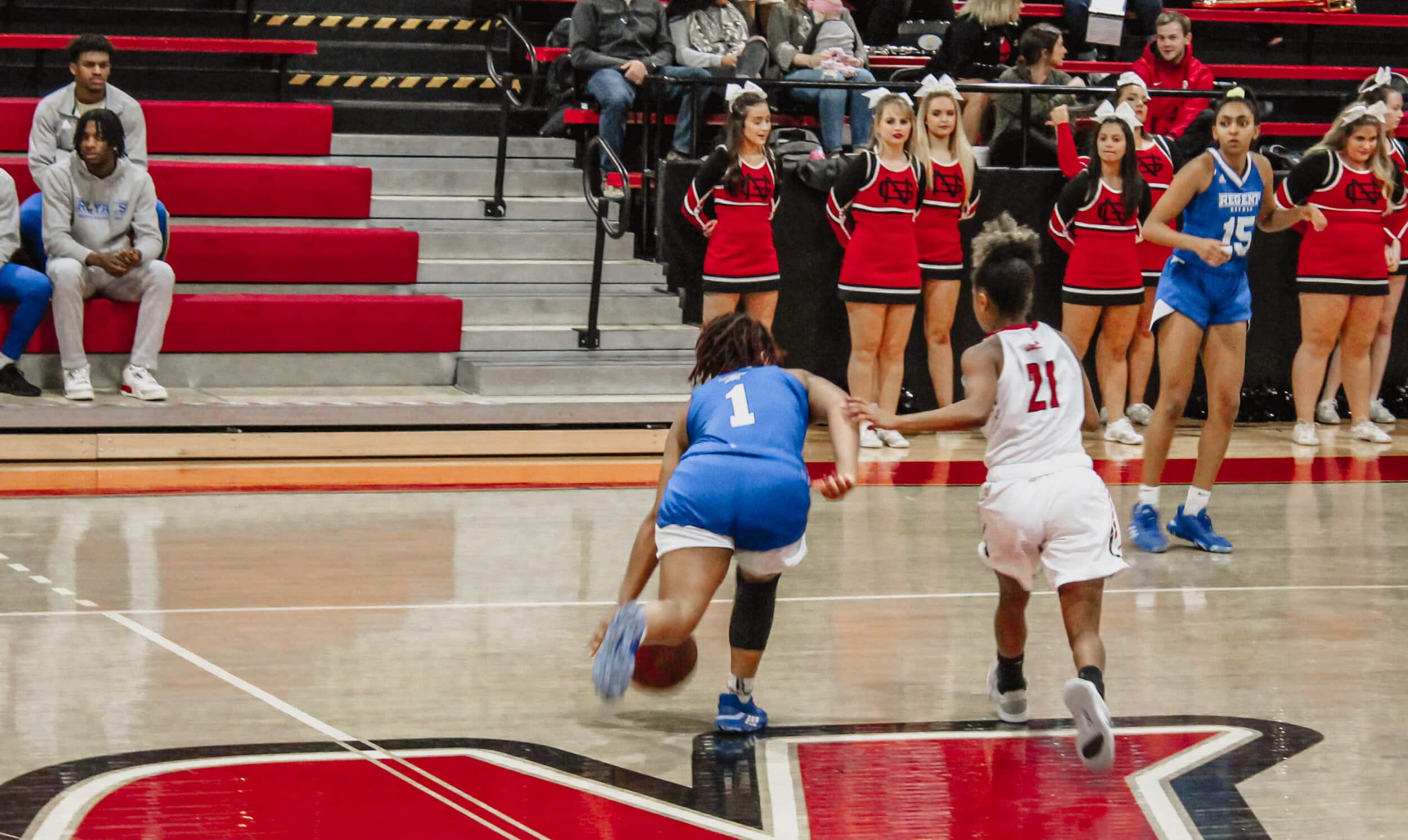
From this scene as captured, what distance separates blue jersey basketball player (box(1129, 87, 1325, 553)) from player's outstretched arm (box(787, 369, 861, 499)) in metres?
2.64

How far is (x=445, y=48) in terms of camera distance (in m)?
12.7

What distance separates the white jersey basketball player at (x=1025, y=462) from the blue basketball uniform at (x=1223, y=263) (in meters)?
2.33

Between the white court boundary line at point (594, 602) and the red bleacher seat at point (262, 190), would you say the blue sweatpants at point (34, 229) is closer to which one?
the red bleacher seat at point (262, 190)

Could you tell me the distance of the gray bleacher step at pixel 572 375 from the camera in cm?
995

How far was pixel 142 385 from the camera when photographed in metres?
9.20

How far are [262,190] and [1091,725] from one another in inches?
302

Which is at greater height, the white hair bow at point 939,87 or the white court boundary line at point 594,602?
the white hair bow at point 939,87

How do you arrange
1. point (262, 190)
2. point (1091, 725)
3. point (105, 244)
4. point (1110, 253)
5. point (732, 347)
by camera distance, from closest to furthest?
1. point (1091, 725)
2. point (732, 347)
3. point (105, 244)
4. point (1110, 253)
5. point (262, 190)

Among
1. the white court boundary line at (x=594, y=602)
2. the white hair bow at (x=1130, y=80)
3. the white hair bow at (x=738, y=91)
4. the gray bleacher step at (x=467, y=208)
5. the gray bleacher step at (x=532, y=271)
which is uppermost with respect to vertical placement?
the white hair bow at (x=1130, y=80)

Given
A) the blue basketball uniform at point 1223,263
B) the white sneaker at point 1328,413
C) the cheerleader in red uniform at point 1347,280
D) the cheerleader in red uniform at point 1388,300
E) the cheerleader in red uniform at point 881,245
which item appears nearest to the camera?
the blue basketball uniform at point 1223,263

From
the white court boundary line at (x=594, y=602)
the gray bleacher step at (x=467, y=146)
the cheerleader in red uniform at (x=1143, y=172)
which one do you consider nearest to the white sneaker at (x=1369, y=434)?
the cheerleader in red uniform at (x=1143, y=172)

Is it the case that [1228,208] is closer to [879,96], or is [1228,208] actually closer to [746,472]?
[879,96]

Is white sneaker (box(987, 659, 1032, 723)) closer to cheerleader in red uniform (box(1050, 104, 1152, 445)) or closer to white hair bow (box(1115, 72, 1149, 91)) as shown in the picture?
cheerleader in red uniform (box(1050, 104, 1152, 445))

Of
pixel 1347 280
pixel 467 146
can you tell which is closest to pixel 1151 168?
pixel 1347 280
